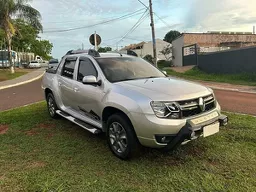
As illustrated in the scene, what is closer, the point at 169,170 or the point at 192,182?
the point at 192,182

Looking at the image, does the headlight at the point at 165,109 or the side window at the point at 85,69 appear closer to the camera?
the headlight at the point at 165,109

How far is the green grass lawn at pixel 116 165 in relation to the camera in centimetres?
335

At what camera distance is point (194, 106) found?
12.6 ft

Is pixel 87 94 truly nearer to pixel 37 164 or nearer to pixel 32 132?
pixel 37 164

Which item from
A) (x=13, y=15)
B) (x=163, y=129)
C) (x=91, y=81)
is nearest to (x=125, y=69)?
(x=91, y=81)

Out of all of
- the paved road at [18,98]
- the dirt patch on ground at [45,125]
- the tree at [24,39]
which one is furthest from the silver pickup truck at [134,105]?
the tree at [24,39]

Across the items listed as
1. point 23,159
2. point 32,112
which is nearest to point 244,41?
point 32,112

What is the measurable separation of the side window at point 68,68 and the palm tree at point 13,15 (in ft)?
73.2

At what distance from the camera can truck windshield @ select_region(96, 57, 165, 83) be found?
4651 millimetres

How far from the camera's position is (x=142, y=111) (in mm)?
3631

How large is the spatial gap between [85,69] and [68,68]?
85 centimetres

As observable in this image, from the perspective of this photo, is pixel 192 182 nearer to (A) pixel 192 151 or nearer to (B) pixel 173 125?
(B) pixel 173 125

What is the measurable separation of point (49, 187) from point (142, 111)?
154 cm

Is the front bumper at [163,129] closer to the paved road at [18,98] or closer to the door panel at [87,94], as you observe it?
the door panel at [87,94]
